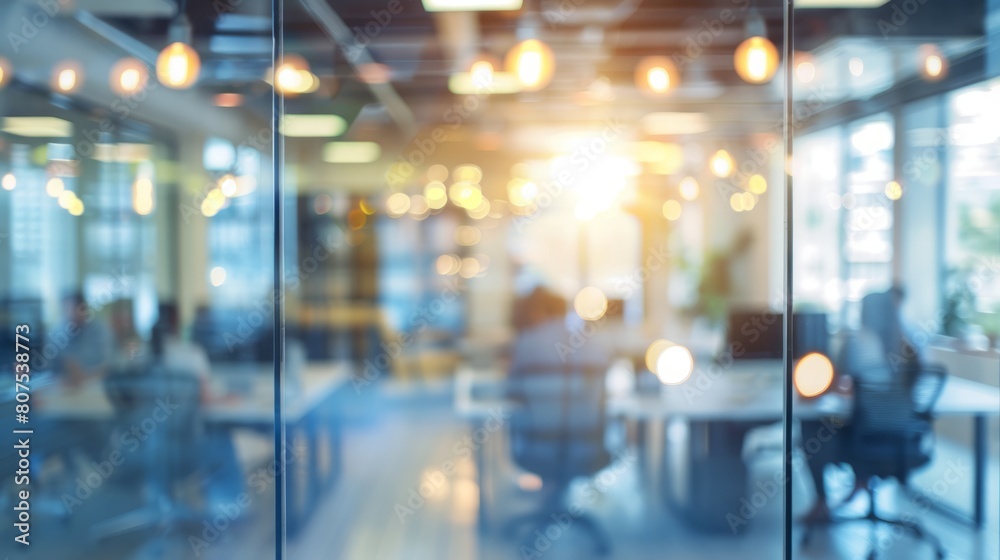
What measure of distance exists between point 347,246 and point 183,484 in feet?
5.20

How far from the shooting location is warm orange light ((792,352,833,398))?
11.7ft

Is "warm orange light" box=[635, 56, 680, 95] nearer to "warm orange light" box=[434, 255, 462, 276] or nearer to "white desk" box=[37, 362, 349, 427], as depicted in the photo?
"warm orange light" box=[434, 255, 462, 276]

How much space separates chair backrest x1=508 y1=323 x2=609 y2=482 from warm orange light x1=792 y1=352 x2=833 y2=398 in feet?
3.23

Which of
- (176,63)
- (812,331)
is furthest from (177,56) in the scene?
(812,331)

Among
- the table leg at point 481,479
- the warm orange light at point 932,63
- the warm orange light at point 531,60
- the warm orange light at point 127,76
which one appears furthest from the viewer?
the table leg at point 481,479

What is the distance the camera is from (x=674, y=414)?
12.0ft

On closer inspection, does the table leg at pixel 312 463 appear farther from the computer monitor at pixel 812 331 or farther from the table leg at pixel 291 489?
the computer monitor at pixel 812 331

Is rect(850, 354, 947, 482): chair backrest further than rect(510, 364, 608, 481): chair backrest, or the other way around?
rect(510, 364, 608, 481): chair backrest

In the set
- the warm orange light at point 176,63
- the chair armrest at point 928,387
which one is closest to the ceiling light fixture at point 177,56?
the warm orange light at point 176,63

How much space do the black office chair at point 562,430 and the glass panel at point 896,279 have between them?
3.22ft

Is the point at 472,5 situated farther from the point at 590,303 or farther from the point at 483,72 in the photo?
the point at 590,303

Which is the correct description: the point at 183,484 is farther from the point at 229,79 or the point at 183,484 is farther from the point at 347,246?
the point at 229,79

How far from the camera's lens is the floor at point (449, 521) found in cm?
361

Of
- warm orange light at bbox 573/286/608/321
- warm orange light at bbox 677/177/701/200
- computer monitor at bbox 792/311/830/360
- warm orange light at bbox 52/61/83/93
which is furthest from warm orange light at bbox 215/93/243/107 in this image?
computer monitor at bbox 792/311/830/360
